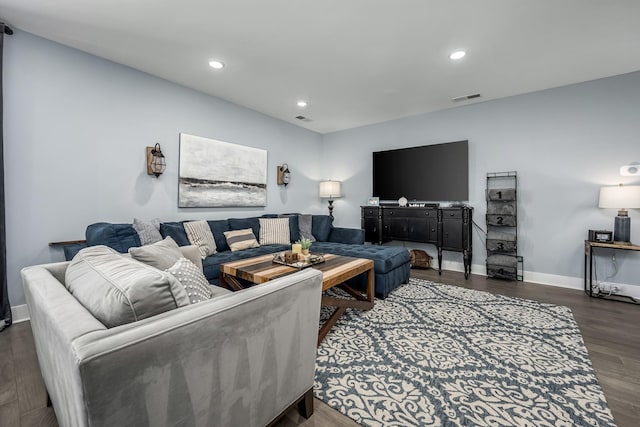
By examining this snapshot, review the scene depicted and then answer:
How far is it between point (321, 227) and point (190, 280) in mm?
3236

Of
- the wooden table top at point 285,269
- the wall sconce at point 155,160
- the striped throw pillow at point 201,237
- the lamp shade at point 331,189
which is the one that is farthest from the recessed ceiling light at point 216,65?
the lamp shade at point 331,189

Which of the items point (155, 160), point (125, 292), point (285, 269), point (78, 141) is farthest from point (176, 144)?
point (125, 292)

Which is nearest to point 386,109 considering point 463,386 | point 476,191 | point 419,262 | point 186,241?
point 476,191

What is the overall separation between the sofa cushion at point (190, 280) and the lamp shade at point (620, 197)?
4.06 m

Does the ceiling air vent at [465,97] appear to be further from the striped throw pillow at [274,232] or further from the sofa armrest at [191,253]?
the sofa armrest at [191,253]

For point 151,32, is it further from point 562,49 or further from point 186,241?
Result: point 562,49

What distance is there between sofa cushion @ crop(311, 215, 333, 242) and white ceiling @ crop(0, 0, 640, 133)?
6.26 feet

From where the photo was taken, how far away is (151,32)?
2.46 metres

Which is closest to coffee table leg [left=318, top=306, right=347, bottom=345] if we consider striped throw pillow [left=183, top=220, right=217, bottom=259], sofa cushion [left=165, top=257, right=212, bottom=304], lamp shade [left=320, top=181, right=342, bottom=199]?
sofa cushion [left=165, top=257, right=212, bottom=304]

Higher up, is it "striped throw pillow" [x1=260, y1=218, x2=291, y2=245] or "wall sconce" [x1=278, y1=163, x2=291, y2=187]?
"wall sconce" [x1=278, y1=163, x2=291, y2=187]

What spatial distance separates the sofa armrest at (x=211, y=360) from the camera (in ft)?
2.27

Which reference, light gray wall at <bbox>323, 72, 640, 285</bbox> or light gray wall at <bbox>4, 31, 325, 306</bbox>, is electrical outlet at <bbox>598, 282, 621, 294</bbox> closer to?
light gray wall at <bbox>323, 72, 640, 285</bbox>

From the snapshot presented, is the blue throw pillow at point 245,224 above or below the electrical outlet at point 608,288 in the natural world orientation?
above

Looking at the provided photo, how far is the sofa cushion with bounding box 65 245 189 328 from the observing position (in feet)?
2.93
